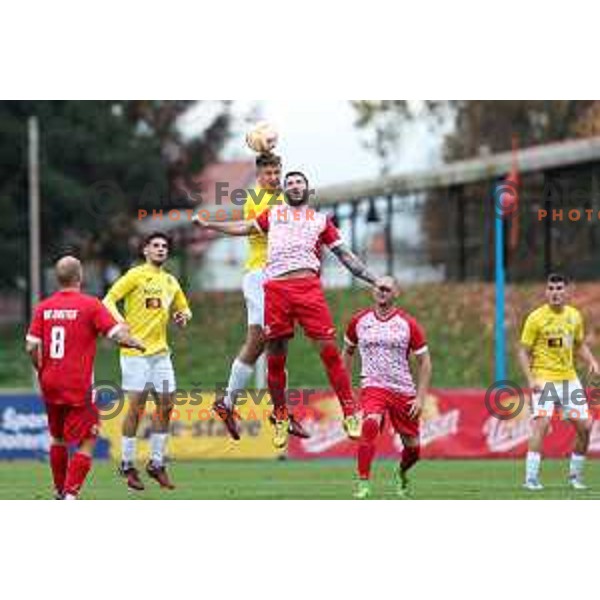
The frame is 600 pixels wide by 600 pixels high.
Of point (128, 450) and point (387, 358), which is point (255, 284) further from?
point (128, 450)

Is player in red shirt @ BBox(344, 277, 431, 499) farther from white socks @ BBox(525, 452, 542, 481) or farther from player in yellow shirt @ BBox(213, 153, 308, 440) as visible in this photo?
white socks @ BBox(525, 452, 542, 481)

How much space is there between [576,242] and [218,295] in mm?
8372

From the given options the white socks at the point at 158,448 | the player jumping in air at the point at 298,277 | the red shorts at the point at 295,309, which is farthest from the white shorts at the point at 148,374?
the red shorts at the point at 295,309

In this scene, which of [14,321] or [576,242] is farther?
[14,321]

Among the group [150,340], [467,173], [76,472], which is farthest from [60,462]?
[467,173]

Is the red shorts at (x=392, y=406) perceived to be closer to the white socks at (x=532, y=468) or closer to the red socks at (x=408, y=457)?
the red socks at (x=408, y=457)

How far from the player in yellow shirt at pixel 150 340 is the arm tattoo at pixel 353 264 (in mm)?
2072

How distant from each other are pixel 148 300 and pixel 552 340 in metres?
4.84

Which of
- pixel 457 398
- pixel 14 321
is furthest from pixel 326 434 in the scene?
pixel 14 321

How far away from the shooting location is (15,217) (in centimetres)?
5003

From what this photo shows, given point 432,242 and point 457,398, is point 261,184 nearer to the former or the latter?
point 457,398

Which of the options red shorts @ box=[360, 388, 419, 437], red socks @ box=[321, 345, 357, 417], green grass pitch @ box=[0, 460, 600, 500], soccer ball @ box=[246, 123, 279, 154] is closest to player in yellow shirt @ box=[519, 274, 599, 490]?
green grass pitch @ box=[0, 460, 600, 500]

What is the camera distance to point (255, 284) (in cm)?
1755

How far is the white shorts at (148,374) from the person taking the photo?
19.3 m
